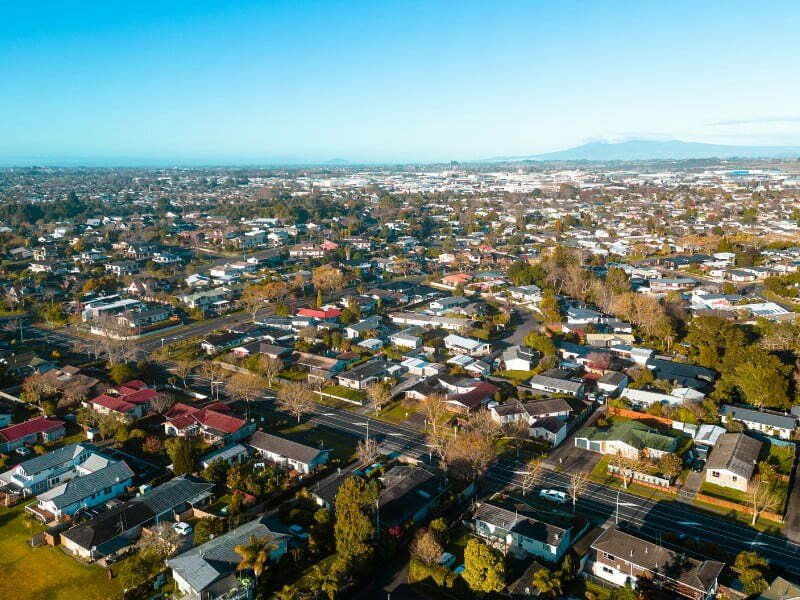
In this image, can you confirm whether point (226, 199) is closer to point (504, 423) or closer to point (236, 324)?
point (236, 324)

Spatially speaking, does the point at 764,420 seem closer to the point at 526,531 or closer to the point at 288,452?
the point at 526,531

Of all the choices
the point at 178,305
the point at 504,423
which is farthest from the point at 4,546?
the point at 178,305

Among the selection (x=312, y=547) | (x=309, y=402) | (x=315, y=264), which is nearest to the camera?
(x=312, y=547)

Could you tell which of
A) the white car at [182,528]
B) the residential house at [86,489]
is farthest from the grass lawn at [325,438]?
the residential house at [86,489]

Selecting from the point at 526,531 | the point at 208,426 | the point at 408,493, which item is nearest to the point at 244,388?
the point at 208,426

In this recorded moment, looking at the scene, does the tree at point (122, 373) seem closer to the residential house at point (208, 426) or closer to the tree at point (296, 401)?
the residential house at point (208, 426)

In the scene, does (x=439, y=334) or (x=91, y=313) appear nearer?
(x=439, y=334)
